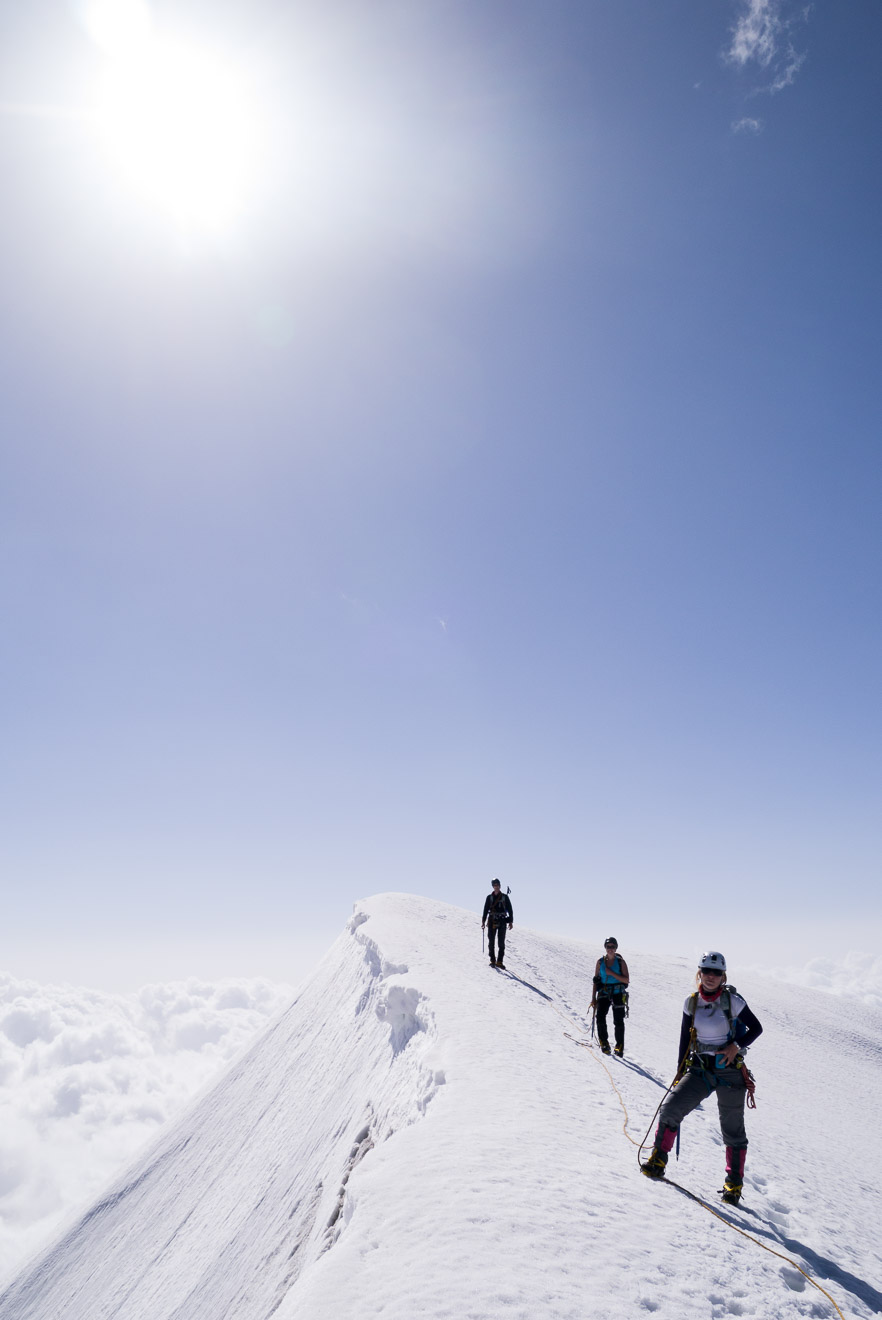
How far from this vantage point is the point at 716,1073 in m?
6.88

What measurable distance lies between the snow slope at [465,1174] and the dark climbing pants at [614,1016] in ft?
1.71

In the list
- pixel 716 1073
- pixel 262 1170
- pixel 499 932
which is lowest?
→ pixel 262 1170

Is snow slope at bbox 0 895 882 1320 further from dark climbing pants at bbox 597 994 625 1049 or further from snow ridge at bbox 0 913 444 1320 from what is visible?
dark climbing pants at bbox 597 994 625 1049

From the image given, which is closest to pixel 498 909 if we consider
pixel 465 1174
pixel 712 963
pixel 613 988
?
pixel 613 988

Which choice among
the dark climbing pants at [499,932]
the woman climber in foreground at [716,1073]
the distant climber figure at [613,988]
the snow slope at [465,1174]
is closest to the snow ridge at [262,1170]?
the snow slope at [465,1174]

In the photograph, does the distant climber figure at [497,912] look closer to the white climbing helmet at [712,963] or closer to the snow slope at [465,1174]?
the snow slope at [465,1174]

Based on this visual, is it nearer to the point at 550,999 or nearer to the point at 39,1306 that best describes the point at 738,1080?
the point at 550,999

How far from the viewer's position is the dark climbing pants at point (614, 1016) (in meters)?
13.3

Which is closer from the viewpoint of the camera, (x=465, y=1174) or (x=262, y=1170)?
(x=465, y=1174)

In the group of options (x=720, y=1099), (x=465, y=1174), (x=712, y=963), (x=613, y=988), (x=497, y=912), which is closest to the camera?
(x=465, y=1174)

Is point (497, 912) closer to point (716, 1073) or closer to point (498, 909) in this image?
point (498, 909)

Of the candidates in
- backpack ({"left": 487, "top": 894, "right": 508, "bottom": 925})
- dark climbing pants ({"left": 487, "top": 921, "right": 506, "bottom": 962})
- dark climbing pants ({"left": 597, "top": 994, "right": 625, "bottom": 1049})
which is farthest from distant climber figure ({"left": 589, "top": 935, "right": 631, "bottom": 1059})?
backpack ({"left": 487, "top": 894, "right": 508, "bottom": 925})

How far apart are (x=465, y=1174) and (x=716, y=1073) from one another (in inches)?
125

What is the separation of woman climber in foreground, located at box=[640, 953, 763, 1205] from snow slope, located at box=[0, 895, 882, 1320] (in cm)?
47
